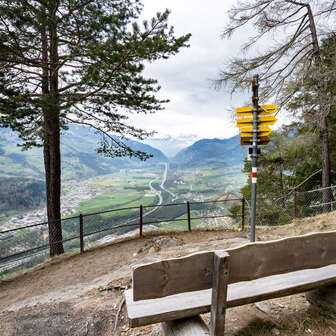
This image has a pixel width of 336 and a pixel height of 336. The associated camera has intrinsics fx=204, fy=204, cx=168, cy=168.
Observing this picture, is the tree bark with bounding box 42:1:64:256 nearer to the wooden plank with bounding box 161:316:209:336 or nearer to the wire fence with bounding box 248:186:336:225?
the wooden plank with bounding box 161:316:209:336

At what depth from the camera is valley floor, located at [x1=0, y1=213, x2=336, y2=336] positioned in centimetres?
207

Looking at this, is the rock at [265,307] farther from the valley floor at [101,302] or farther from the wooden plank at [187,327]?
the wooden plank at [187,327]

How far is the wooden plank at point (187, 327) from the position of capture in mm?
1562

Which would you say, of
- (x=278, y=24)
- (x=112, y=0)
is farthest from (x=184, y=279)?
(x=278, y=24)

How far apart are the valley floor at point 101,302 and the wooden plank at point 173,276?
37.0 inches

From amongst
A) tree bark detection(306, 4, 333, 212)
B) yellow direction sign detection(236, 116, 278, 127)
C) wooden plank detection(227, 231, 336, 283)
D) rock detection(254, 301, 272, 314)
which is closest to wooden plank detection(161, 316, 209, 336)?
wooden plank detection(227, 231, 336, 283)

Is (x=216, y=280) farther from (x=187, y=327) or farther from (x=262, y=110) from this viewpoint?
(x=262, y=110)

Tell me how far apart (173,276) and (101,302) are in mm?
2576

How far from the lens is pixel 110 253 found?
6.46 meters

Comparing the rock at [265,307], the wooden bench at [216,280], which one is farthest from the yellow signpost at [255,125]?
the wooden bench at [216,280]

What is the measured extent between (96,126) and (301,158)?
A: 11953mm

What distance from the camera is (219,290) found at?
4.91 feet

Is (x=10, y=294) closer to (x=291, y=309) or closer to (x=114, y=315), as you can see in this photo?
(x=114, y=315)

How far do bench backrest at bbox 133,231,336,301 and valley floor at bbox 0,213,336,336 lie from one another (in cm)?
75
